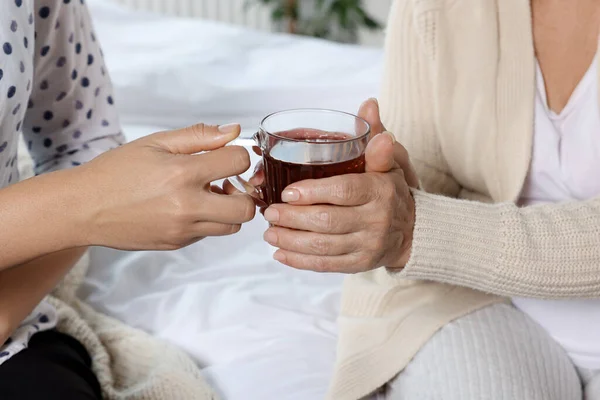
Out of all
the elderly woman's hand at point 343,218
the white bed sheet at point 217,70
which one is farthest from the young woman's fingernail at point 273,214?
the white bed sheet at point 217,70

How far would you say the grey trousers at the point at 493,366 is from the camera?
3.06ft

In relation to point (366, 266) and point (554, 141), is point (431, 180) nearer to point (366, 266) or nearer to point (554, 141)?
point (554, 141)

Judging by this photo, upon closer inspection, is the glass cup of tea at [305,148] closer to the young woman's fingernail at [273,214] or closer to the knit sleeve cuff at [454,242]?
the young woman's fingernail at [273,214]

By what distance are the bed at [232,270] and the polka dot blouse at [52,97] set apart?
0.87 feet

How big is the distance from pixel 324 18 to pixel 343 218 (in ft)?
9.49

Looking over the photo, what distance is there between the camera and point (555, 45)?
113 centimetres

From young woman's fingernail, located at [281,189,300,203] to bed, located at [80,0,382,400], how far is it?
0.43 m

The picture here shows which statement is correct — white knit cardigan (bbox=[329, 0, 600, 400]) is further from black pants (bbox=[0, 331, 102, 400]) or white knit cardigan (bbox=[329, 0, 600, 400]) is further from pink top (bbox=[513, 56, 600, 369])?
black pants (bbox=[0, 331, 102, 400])

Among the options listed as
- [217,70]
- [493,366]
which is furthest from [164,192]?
[217,70]

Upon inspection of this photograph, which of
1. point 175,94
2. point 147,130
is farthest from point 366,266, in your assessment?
point 175,94

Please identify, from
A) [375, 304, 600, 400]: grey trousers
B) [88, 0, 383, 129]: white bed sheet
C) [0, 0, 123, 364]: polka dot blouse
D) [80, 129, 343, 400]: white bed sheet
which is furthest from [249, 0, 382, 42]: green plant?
[375, 304, 600, 400]: grey trousers

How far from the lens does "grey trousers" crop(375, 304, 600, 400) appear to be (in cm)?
93

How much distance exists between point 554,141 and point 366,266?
0.41m

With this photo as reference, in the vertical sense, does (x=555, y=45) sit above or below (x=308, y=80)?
above
